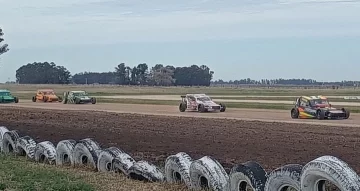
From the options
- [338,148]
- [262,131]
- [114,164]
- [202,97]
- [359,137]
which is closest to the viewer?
[114,164]

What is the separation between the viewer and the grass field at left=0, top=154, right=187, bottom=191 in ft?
38.6

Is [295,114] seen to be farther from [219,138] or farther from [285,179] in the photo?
[285,179]

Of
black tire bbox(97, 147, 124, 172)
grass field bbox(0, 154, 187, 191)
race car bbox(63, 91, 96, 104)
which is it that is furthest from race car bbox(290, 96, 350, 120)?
race car bbox(63, 91, 96, 104)

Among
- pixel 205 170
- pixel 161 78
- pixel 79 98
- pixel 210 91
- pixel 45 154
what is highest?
pixel 161 78

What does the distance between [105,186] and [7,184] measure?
1.78 m

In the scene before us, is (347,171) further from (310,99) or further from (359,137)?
(310,99)

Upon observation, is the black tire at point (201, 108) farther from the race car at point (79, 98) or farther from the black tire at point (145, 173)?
the black tire at point (145, 173)

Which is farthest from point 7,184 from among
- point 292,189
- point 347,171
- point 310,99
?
point 310,99

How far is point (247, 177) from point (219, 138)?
13.7 m

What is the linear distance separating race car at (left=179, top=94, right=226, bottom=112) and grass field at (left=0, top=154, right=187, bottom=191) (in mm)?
32603

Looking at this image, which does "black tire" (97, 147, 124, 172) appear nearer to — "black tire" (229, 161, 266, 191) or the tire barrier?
the tire barrier

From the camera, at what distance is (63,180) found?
1254cm

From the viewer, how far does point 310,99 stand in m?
40.1

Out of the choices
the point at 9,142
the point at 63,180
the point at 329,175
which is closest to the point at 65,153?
the point at 9,142
